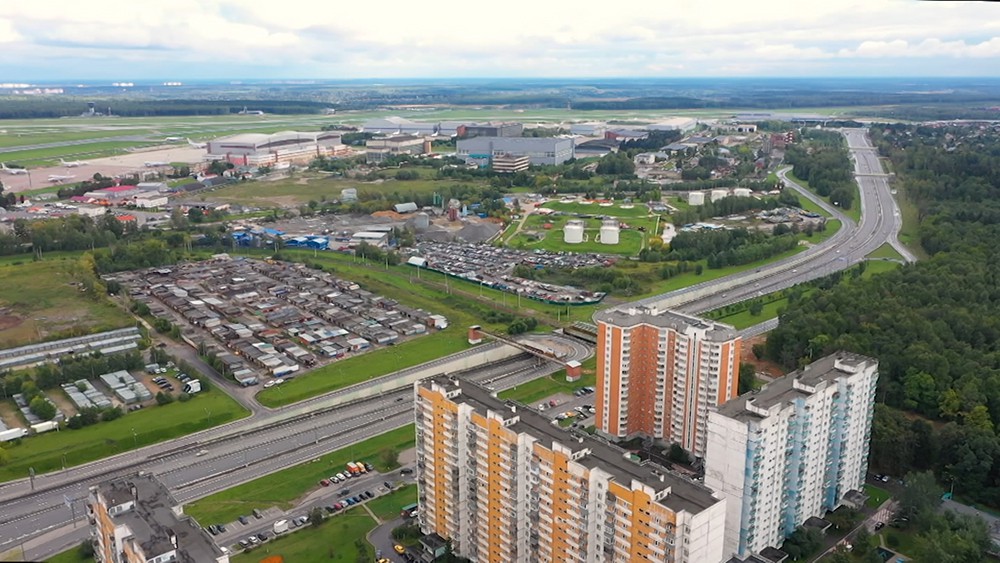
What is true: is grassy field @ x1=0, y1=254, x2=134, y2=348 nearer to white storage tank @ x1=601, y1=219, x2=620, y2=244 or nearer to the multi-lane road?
the multi-lane road

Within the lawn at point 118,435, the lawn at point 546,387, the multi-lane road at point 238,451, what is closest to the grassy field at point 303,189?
the lawn at point 546,387

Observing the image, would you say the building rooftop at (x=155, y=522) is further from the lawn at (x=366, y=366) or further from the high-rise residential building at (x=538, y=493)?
the lawn at (x=366, y=366)

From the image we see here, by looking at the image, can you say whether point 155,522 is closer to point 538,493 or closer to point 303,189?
point 538,493

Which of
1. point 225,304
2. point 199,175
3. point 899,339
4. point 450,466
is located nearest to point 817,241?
point 899,339

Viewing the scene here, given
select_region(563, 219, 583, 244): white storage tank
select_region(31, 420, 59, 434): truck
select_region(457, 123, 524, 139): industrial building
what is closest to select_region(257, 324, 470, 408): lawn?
select_region(31, 420, 59, 434): truck

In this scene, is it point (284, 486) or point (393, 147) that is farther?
point (393, 147)

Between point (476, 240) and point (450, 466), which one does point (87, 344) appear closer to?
point (450, 466)

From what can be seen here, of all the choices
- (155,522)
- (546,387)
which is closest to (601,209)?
(546,387)

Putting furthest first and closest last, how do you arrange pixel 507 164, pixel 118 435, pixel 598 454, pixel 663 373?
pixel 507 164, pixel 118 435, pixel 663 373, pixel 598 454
